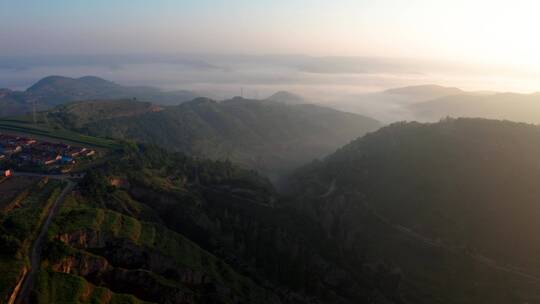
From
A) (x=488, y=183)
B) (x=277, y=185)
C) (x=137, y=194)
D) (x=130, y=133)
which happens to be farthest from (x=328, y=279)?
(x=130, y=133)

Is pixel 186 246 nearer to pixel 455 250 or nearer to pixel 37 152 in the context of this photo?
pixel 37 152

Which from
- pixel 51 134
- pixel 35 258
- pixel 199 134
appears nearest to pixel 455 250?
pixel 35 258

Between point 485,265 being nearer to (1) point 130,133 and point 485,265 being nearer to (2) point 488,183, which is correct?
(2) point 488,183

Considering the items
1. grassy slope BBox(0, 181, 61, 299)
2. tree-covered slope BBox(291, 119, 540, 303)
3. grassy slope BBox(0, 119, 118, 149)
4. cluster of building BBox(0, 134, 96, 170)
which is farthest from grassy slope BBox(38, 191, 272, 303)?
grassy slope BBox(0, 119, 118, 149)

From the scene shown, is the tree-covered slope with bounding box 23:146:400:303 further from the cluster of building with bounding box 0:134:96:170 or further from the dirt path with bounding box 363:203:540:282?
the dirt path with bounding box 363:203:540:282

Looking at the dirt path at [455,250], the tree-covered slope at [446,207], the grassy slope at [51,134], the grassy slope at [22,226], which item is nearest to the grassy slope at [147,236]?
the grassy slope at [22,226]
